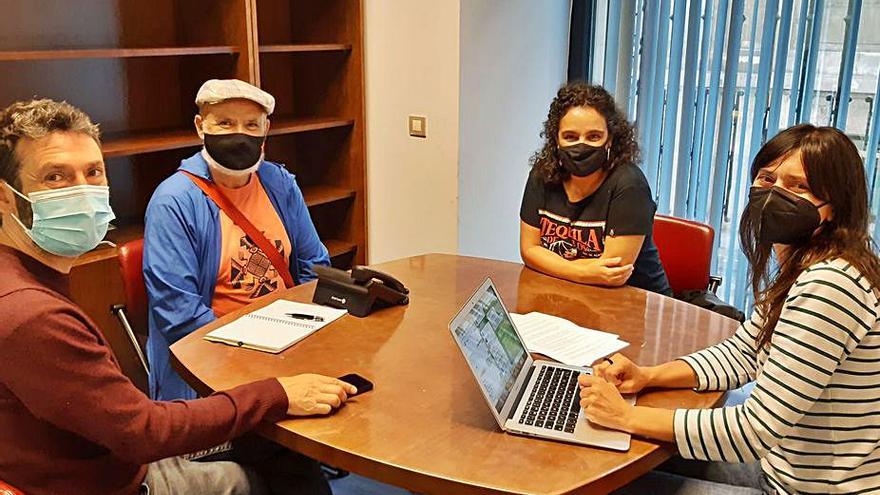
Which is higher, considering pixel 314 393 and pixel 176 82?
pixel 176 82

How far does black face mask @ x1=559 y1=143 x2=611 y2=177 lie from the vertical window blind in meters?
1.14

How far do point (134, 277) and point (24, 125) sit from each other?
0.98 meters

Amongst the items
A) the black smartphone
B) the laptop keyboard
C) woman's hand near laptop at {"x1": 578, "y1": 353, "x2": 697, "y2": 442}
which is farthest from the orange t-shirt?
woman's hand near laptop at {"x1": 578, "y1": 353, "x2": 697, "y2": 442}

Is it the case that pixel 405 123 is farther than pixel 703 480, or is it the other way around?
pixel 405 123

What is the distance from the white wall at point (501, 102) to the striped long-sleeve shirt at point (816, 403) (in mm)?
2147

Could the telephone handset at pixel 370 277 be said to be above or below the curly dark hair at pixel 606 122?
below

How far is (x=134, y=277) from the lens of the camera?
225 cm

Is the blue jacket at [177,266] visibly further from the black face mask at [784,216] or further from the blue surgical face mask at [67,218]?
the black face mask at [784,216]

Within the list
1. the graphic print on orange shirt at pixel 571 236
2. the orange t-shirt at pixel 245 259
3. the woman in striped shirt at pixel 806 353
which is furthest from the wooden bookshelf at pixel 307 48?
the woman in striped shirt at pixel 806 353

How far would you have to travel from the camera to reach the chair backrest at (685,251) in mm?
2627

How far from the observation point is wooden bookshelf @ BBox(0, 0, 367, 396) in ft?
9.26

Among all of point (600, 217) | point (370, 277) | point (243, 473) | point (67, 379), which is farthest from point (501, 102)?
point (67, 379)

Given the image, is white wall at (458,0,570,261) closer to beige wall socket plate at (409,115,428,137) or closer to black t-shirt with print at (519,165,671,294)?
beige wall socket plate at (409,115,428,137)

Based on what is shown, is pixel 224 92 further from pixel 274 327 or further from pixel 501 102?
pixel 501 102
